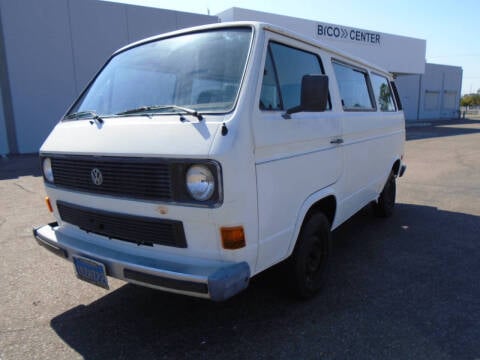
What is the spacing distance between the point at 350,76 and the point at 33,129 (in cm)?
1430

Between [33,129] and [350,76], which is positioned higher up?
[350,76]

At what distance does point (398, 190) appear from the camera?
7.80m

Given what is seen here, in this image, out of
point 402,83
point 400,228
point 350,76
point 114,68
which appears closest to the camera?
point 114,68

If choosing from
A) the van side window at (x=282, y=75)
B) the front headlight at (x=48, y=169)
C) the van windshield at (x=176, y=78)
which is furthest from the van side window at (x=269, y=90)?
the front headlight at (x=48, y=169)

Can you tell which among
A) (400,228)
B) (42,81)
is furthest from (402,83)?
(400,228)

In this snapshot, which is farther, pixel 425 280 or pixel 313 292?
pixel 425 280

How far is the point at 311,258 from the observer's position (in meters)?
3.27

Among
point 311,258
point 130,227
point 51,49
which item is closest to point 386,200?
point 311,258

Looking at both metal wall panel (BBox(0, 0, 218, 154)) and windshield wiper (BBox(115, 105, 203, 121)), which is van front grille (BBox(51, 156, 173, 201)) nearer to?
windshield wiper (BBox(115, 105, 203, 121))

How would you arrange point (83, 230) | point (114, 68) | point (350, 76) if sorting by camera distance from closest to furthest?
point (83, 230), point (114, 68), point (350, 76)

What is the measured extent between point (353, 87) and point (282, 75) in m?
1.61

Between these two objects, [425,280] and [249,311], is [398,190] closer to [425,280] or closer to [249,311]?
[425,280]

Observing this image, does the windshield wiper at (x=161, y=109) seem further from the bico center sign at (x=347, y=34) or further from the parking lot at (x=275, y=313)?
the bico center sign at (x=347, y=34)

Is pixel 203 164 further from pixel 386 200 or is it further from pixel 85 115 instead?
pixel 386 200
